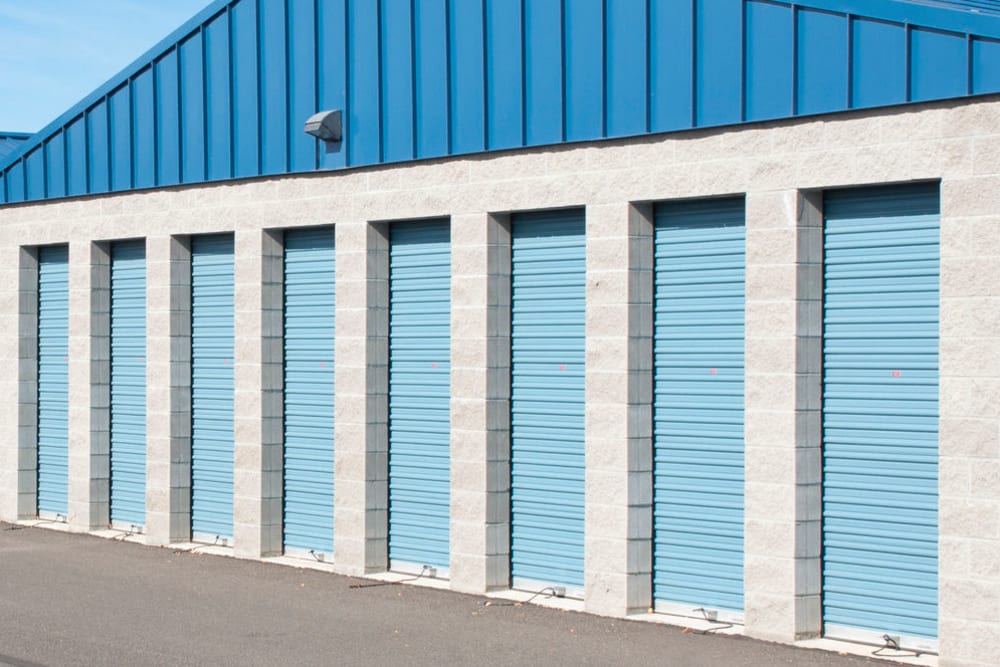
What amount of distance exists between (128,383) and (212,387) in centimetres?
179

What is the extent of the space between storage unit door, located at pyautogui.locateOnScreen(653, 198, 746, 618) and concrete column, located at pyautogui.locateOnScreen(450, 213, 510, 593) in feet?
6.22

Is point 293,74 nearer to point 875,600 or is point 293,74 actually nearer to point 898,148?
point 898,148

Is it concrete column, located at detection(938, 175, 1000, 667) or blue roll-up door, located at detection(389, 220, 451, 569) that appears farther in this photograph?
blue roll-up door, located at detection(389, 220, 451, 569)

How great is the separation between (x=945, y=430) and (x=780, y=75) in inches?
132

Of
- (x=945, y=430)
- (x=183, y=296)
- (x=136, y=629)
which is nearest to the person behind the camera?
(x=945, y=430)

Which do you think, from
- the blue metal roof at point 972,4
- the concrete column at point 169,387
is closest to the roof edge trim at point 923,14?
the blue metal roof at point 972,4

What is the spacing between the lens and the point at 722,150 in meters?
12.9

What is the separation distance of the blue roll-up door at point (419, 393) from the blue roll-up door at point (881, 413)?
4.67 metres

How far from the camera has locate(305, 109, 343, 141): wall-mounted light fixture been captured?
53.1ft

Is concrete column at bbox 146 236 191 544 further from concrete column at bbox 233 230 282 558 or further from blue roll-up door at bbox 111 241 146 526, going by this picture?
concrete column at bbox 233 230 282 558

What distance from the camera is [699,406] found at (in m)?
13.5

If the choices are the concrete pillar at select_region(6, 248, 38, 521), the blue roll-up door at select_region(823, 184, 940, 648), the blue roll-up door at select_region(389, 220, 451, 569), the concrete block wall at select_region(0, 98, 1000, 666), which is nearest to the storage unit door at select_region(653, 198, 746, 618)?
the concrete block wall at select_region(0, 98, 1000, 666)

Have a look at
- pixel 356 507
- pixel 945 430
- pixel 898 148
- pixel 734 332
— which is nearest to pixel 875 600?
pixel 945 430

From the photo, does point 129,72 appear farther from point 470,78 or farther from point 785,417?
point 785,417
